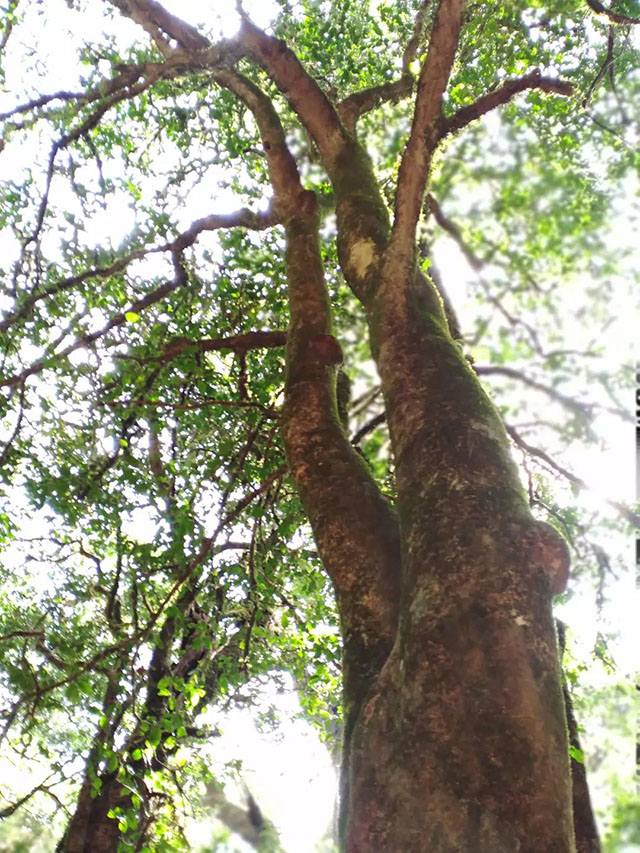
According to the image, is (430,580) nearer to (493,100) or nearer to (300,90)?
(493,100)

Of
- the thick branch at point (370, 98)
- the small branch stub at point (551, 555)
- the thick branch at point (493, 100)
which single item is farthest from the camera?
the thick branch at point (370, 98)

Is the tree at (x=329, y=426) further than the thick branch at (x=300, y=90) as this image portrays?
No

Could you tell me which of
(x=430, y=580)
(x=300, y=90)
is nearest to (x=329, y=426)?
(x=430, y=580)

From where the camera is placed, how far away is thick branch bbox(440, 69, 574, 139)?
3.23 meters

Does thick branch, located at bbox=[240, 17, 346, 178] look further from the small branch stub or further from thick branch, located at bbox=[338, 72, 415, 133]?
the small branch stub

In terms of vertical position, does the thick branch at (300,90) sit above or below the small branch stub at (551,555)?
above

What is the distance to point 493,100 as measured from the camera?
384 cm

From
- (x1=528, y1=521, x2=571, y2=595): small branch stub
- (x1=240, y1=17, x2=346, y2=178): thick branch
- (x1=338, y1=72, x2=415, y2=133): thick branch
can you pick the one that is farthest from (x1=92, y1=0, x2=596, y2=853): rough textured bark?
(x1=338, y1=72, x2=415, y2=133): thick branch

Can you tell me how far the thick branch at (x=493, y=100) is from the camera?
3229 millimetres

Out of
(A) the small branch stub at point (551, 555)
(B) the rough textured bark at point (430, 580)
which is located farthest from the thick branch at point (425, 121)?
(A) the small branch stub at point (551, 555)

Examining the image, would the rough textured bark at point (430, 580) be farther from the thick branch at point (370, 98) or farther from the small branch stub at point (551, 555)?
the thick branch at point (370, 98)

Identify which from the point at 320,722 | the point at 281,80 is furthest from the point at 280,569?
the point at 281,80

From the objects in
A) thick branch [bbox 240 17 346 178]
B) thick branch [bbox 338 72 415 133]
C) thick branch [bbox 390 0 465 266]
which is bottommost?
thick branch [bbox 390 0 465 266]

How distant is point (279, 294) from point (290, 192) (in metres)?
1.36
